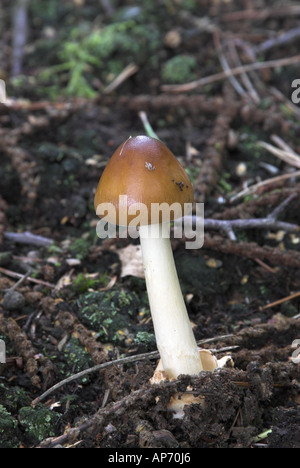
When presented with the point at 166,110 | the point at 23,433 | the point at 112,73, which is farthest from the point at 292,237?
the point at 112,73

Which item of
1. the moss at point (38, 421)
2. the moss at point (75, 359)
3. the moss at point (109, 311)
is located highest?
the moss at point (109, 311)

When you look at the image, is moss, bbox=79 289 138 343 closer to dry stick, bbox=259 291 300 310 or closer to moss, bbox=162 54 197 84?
dry stick, bbox=259 291 300 310

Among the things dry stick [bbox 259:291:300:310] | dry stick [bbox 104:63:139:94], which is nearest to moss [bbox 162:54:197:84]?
dry stick [bbox 104:63:139:94]

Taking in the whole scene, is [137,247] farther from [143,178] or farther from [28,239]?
[143,178]

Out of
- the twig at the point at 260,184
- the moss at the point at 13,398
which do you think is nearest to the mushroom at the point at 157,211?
the moss at the point at 13,398

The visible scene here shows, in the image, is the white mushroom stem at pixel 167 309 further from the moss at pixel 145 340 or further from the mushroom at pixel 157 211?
the moss at pixel 145 340

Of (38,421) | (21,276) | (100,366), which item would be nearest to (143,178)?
(100,366)

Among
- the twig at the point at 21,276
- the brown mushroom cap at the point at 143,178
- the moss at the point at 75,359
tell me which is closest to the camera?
the brown mushroom cap at the point at 143,178
